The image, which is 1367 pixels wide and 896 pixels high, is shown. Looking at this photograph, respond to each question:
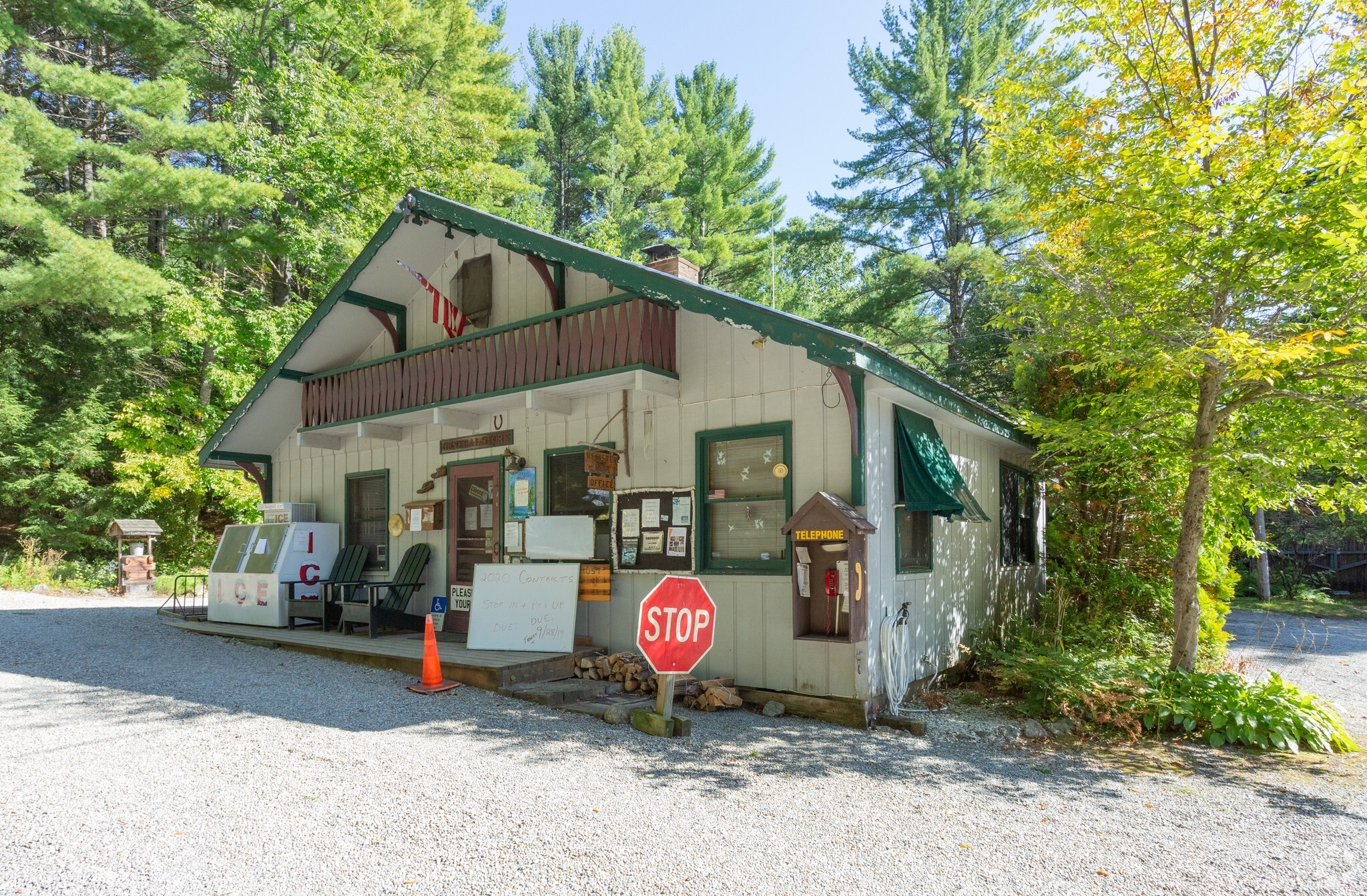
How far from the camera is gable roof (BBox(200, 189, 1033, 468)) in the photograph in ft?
22.2

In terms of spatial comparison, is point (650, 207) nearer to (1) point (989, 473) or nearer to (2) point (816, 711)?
(1) point (989, 473)

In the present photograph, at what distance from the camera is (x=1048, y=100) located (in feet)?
26.8

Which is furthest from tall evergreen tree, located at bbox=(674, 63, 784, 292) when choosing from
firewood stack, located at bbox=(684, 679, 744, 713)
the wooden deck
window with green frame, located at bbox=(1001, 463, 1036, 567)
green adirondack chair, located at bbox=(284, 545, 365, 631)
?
firewood stack, located at bbox=(684, 679, 744, 713)

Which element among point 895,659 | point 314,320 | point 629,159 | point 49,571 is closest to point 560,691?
point 895,659

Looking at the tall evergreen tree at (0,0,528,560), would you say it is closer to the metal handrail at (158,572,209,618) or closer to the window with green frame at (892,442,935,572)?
the metal handrail at (158,572,209,618)

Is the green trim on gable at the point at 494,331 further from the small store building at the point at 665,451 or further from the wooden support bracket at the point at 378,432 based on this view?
the wooden support bracket at the point at 378,432

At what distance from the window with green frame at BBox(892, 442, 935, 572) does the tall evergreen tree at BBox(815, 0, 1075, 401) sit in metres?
13.2

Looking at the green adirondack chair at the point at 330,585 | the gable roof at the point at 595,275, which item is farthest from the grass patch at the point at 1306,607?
the green adirondack chair at the point at 330,585

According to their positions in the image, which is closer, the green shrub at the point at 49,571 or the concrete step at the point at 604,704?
the concrete step at the point at 604,704

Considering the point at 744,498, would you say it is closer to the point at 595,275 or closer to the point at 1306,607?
the point at 595,275

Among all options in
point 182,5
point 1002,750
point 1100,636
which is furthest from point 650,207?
point 1002,750

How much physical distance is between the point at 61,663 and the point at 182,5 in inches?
862

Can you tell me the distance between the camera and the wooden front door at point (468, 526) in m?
9.87

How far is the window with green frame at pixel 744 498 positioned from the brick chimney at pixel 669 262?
6.31 ft
